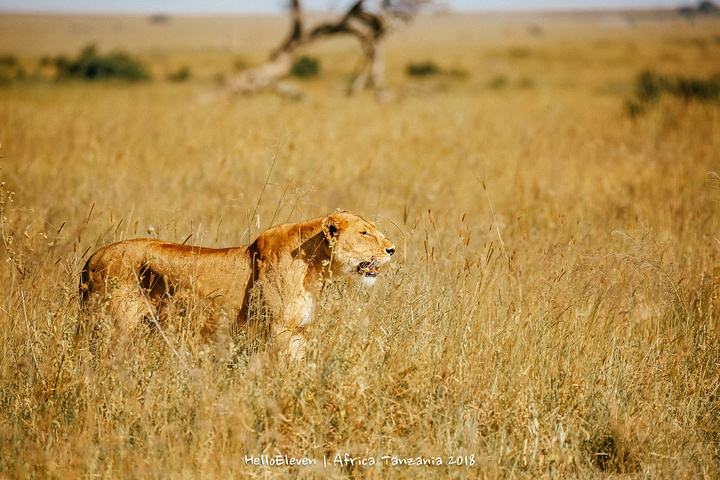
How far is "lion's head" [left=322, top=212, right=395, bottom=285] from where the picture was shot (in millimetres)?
3482

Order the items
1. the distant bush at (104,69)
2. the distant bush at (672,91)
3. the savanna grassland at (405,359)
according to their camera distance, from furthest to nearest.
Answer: the distant bush at (104,69)
the distant bush at (672,91)
the savanna grassland at (405,359)

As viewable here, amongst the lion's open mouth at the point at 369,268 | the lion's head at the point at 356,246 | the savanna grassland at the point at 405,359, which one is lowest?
the savanna grassland at the point at 405,359

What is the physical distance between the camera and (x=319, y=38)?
58.7 ft

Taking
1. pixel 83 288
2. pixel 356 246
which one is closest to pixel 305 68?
pixel 356 246

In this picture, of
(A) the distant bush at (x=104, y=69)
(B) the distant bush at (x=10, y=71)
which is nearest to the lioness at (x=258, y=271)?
(B) the distant bush at (x=10, y=71)

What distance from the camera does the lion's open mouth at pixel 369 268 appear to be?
351 cm

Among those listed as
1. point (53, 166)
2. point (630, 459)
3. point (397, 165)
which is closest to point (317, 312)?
point (630, 459)

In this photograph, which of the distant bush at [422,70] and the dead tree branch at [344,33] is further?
the distant bush at [422,70]

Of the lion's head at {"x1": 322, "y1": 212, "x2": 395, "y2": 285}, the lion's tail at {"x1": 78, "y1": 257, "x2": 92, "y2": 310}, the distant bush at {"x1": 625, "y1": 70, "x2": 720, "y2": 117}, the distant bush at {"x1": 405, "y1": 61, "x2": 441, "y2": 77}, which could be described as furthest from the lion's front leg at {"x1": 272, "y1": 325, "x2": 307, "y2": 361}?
the distant bush at {"x1": 405, "y1": 61, "x2": 441, "y2": 77}

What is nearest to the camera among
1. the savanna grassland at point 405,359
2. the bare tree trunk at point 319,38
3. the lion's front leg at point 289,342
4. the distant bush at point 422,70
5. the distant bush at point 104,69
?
the savanna grassland at point 405,359

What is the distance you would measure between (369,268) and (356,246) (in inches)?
Result: 6.0

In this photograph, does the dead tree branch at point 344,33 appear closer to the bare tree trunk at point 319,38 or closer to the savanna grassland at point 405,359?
the bare tree trunk at point 319,38

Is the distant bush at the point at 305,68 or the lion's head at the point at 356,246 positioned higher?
the distant bush at the point at 305,68

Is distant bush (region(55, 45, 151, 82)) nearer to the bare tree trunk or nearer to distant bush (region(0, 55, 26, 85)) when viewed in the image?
distant bush (region(0, 55, 26, 85))
